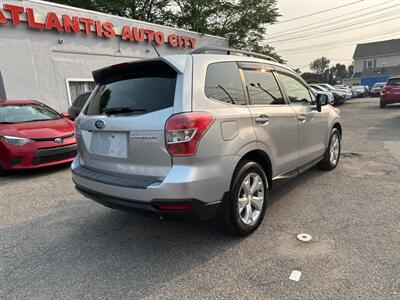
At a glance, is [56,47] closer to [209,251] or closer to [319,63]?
[209,251]

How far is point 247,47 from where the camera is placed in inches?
960

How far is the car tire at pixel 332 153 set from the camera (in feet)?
17.4

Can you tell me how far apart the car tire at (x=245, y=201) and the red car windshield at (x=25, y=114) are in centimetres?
541

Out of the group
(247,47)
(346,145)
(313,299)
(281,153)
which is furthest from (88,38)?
(247,47)

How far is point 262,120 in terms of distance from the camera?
3.34 metres

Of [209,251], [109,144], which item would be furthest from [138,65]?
[209,251]

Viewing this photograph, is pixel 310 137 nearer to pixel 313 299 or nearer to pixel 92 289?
pixel 313 299

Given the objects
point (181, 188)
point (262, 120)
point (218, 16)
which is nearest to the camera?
point (181, 188)

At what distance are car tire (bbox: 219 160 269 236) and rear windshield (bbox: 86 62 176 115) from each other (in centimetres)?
100

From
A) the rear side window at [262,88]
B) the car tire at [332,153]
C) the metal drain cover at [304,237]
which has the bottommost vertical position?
the metal drain cover at [304,237]

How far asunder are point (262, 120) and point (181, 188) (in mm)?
1293

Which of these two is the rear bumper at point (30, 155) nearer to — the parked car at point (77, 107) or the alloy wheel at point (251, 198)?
the parked car at point (77, 107)

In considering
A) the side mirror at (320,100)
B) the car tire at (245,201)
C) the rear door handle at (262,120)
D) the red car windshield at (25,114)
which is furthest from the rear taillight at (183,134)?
the red car windshield at (25,114)

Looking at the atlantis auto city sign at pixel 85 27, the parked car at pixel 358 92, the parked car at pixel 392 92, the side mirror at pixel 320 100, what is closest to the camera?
the side mirror at pixel 320 100
